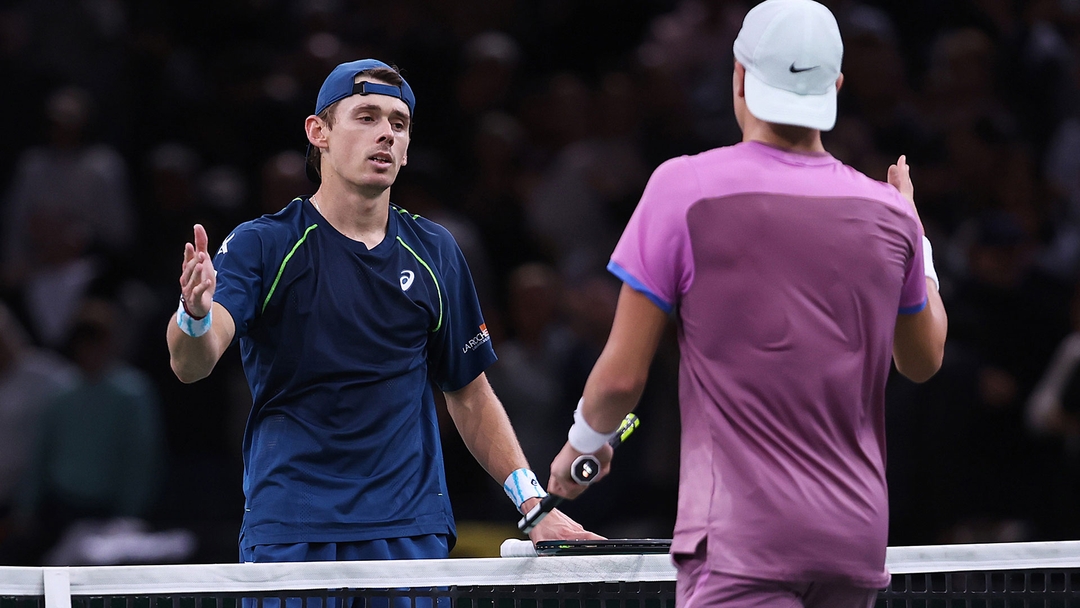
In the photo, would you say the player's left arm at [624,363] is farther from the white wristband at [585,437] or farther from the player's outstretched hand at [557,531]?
the player's outstretched hand at [557,531]

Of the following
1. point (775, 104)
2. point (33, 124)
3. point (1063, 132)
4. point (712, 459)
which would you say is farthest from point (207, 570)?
point (1063, 132)

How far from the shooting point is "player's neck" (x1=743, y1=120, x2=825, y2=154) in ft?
9.39

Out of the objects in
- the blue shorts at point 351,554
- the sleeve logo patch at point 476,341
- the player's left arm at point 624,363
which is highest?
the player's left arm at point 624,363

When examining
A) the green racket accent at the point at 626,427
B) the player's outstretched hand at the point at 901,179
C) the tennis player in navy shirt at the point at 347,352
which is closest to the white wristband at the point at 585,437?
the green racket accent at the point at 626,427

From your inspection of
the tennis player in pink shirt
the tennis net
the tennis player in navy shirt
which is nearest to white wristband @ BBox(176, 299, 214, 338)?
the tennis player in navy shirt

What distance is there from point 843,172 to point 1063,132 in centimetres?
Answer: 732

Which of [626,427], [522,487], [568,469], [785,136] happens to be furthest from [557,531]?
[785,136]

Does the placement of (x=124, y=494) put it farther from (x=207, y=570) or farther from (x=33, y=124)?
(x=207, y=570)

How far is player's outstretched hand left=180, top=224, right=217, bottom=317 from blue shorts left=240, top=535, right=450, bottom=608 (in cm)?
72

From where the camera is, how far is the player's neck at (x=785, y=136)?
2.86m

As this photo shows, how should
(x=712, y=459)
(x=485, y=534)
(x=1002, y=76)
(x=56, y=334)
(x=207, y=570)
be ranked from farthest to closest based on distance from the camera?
(x=1002, y=76), (x=56, y=334), (x=485, y=534), (x=207, y=570), (x=712, y=459)

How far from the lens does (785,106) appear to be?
2822 mm

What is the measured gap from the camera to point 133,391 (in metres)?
7.71

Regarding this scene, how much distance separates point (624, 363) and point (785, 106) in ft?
1.96
